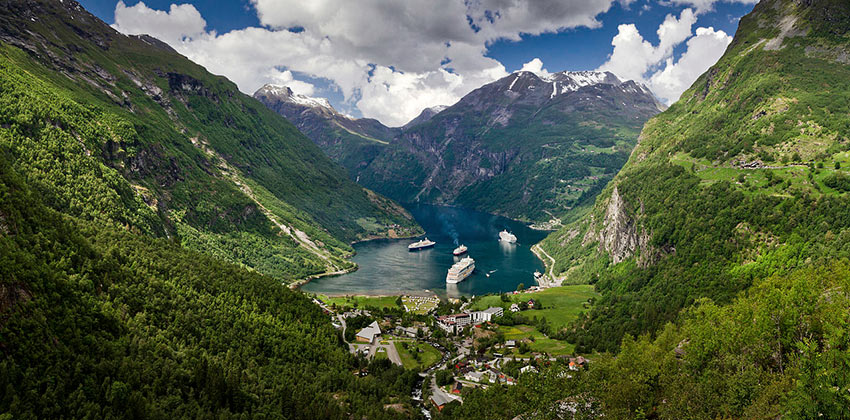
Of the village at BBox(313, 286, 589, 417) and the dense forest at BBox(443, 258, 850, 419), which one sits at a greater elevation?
the dense forest at BBox(443, 258, 850, 419)

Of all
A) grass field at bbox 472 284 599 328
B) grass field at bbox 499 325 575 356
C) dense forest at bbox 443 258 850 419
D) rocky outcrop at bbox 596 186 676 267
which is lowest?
grass field at bbox 499 325 575 356

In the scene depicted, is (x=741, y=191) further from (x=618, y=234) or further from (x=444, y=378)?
(x=444, y=378)

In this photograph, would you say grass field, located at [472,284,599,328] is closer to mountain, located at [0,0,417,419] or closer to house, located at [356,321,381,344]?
house, located at [356,321,381,344]

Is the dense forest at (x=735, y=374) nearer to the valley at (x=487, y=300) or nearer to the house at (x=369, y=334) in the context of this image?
the valley at (x=487, y=300)

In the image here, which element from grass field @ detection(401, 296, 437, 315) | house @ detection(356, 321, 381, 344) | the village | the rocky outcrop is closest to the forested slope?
the village

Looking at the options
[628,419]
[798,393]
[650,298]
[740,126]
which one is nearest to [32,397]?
[628,419]

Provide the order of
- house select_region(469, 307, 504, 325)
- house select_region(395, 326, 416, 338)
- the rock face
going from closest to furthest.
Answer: house select_region(395, 326, 416, 338), house select_region(469, 307, 504, 325), the rock face

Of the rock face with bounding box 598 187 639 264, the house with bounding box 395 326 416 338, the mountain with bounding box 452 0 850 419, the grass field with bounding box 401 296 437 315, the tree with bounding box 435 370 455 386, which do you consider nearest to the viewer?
the mountain with bounding box 452 0 850 419

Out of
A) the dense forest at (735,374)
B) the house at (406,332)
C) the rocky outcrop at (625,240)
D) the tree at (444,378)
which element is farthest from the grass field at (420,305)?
the dense forest at (735,374)
